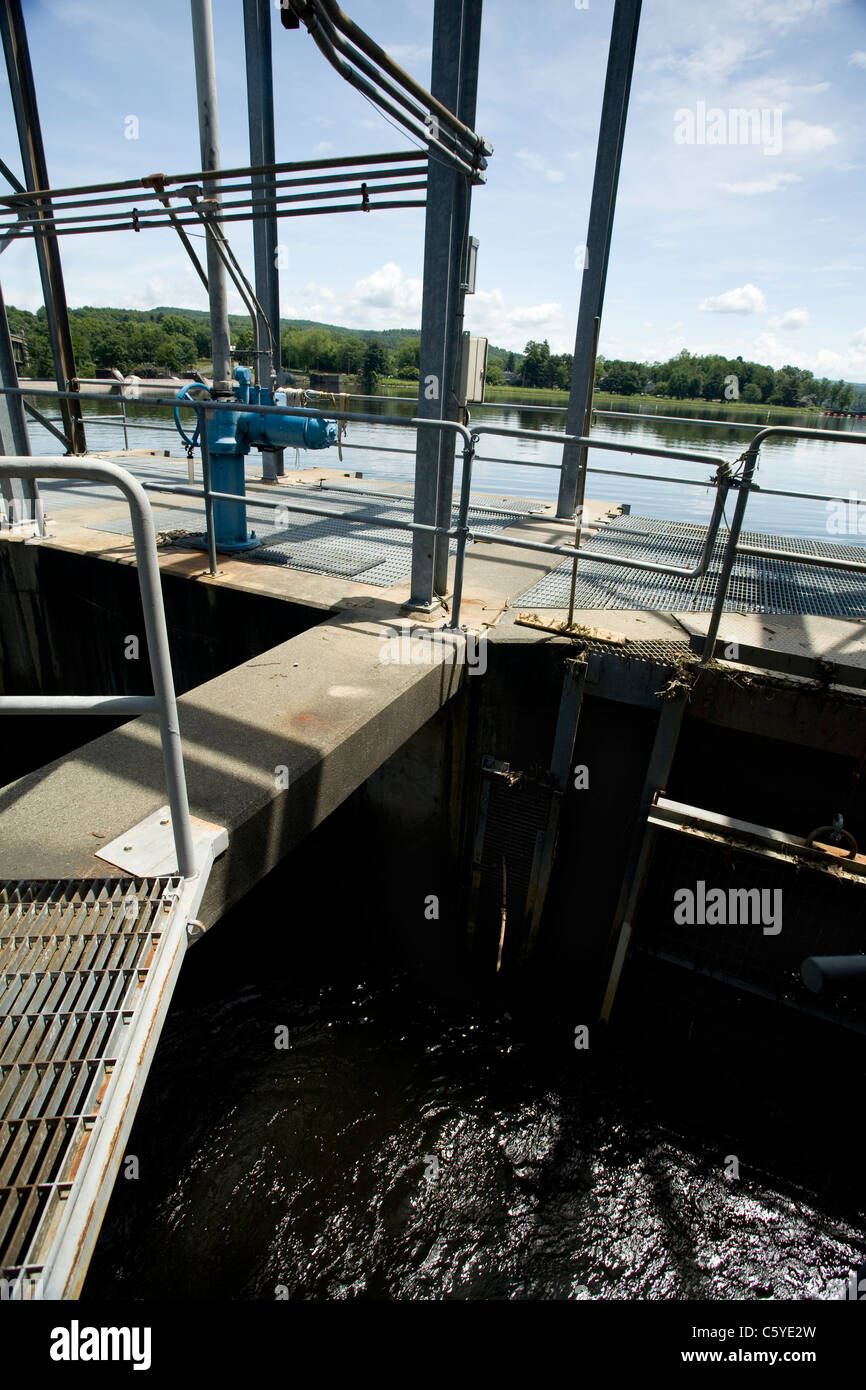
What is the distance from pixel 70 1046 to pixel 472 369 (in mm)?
3515

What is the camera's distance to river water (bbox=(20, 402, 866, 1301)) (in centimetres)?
299

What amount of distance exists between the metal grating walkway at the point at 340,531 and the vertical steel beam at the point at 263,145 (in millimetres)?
829

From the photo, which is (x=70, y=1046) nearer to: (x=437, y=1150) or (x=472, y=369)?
(x=437, y=1150)

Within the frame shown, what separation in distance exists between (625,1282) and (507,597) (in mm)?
3609

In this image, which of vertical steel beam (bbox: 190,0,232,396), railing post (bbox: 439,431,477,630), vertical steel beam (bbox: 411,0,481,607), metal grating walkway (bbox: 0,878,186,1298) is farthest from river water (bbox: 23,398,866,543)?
metal grating walkway (bbox: 0,878,186,1298)

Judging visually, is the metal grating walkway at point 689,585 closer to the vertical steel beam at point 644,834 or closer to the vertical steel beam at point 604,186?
the vertical steel beam at point 604,186

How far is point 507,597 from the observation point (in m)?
4.48

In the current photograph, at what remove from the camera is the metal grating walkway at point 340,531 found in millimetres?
5047

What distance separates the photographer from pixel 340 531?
620cm

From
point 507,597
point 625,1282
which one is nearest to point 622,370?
point 507,597

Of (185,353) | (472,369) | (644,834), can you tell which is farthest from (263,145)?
(185,353)

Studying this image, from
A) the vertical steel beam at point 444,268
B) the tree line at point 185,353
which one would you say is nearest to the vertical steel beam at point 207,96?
the vertical steel beam at point 444,268

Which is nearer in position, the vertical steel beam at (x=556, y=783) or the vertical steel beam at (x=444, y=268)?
the vertical steel beam at (x=444, y=268)

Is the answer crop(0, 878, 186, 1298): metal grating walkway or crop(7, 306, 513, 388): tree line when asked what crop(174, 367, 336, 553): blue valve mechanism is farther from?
crop(7, 306, 513, 388): tree line
